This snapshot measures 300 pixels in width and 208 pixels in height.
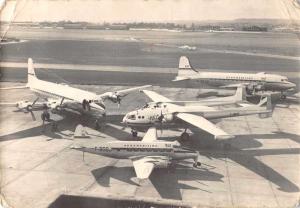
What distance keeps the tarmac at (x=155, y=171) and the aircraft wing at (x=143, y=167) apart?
61.3 inches

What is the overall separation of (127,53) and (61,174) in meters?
107

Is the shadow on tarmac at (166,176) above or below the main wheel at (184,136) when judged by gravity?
below

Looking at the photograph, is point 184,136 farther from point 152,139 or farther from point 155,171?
point 155,171

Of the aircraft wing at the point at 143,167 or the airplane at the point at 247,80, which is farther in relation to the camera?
the airplane at the point at 247,80

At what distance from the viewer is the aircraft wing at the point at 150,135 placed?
3941 centimetres

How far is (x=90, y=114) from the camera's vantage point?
48250 mm

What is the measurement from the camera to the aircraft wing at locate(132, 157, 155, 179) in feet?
103

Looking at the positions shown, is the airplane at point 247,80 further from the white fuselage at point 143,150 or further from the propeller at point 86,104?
the white fuselage at point 143,150

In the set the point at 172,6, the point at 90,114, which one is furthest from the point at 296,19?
the point at 90,114

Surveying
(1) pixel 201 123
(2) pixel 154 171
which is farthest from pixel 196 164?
(1) pixel 201 123

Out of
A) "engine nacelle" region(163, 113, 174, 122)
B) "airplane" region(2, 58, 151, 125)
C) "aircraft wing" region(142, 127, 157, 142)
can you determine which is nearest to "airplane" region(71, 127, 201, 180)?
"aircraft wing" region(142, 127, 157, 142)

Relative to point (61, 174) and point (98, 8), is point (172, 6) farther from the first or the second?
point (61, 174)

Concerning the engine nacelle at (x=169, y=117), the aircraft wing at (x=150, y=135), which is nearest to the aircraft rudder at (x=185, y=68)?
the engine nacelle at (x=169, y=117)

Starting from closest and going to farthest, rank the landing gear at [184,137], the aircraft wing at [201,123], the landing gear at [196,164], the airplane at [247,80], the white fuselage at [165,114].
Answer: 1. the landing gear at [196,164]
2. the aircraft wing at [201,123]
3. the white fuselage at [165,114]
4. the landing gear at [184,137]
5. the airplane at [247,80]
